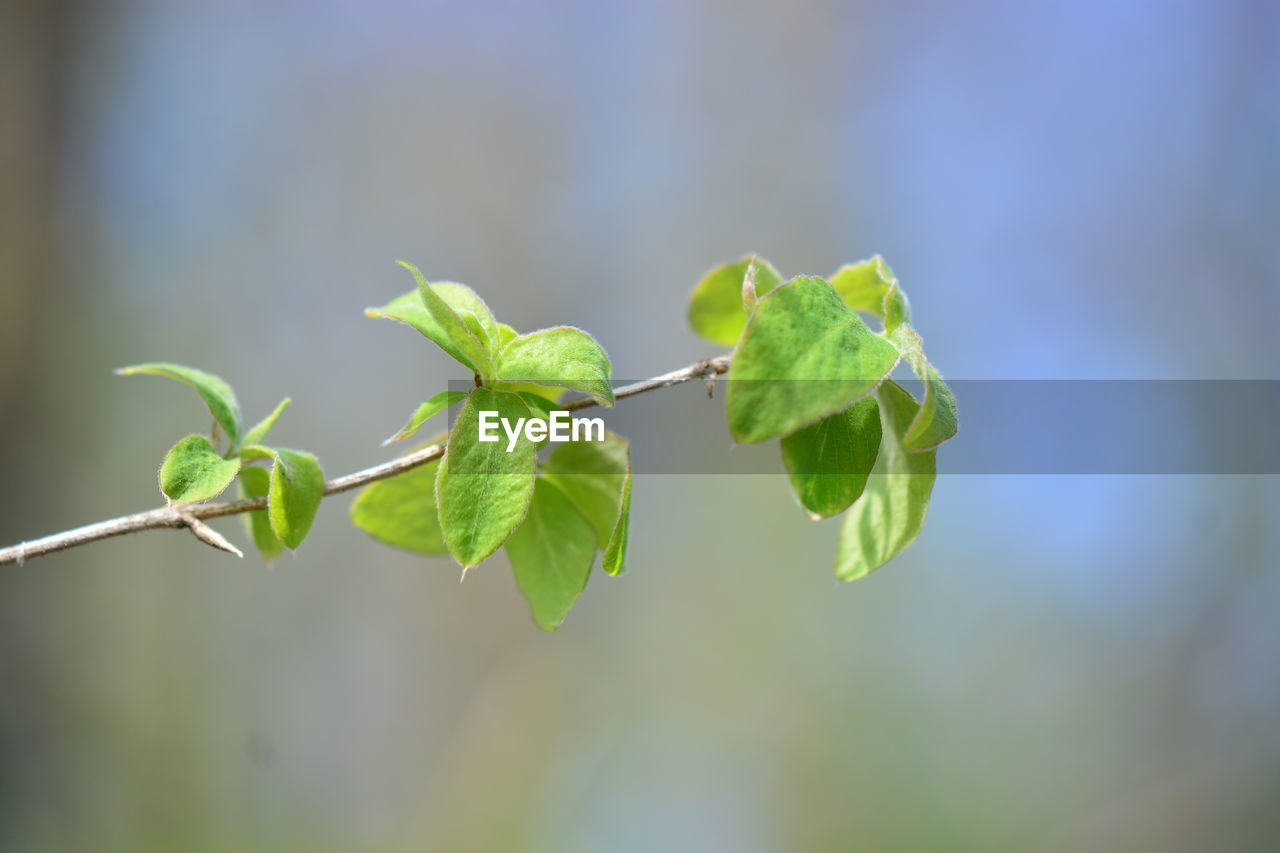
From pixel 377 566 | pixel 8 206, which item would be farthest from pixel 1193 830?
pixel 8 206

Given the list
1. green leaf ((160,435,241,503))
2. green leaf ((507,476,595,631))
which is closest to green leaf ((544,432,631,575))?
green leaf ((507,476,595,631))

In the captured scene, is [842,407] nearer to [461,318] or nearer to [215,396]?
[461,318]

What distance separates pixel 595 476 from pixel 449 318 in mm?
95

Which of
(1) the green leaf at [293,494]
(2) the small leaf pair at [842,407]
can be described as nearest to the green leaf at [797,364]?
(2) the small leaf pair at [842,407]

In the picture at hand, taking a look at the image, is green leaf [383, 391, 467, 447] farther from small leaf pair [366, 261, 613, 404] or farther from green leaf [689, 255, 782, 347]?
green leaf [689, 255, 782, 347]

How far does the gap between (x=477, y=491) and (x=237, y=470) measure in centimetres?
9

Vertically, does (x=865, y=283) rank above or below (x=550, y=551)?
above

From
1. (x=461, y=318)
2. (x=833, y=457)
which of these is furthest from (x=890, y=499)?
(x=461, y=318)

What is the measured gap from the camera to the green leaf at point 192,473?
0.81 ft

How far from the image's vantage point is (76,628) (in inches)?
53.2

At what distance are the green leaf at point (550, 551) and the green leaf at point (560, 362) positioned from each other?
0.21ft

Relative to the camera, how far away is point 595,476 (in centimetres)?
30

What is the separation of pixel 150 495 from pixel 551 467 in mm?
1449

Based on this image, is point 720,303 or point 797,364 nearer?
point 797,364
